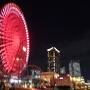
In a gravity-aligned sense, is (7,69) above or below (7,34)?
below

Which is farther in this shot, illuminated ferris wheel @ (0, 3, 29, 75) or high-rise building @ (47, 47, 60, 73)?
high-rise building @ (47, 47, 60, 73)

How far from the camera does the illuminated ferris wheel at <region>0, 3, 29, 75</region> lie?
5252cm

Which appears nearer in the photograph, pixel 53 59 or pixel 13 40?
pixel 13 40

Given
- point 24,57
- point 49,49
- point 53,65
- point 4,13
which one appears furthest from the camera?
point 49,49

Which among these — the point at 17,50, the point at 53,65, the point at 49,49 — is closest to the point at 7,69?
the point at 17,50

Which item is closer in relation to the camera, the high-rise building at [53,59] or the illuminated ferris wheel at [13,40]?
the illuminated ferris wheel at [13,40]

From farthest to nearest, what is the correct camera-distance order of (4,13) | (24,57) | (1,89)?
(24,57) → (4,13) → (1,89)

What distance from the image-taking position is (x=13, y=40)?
5616 centimetres

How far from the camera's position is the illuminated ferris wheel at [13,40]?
172ft

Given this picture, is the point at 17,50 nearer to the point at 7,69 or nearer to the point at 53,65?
the point at 7,69

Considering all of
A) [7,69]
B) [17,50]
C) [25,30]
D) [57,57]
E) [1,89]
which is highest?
[57,57]

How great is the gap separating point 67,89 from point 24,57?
1898 centimetres

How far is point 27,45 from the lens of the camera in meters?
61.9

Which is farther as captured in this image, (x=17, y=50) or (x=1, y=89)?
(x=17, y=50)
